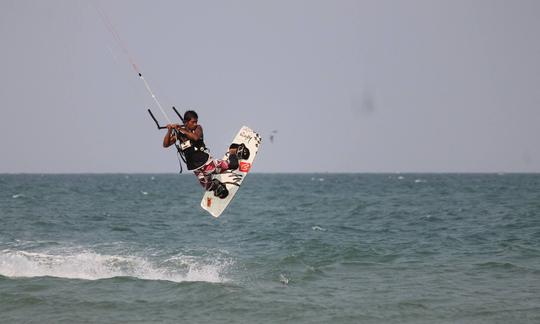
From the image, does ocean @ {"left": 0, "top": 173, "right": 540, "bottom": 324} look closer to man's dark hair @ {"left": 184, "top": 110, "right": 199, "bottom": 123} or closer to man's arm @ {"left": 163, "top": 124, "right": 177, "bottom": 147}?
man's arm @ {"left": 163, "top": 124, "right": 177, "bottom": 147}

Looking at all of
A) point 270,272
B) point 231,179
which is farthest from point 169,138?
point 270,272

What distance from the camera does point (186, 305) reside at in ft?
45.7

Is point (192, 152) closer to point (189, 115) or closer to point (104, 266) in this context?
point (189, 115)

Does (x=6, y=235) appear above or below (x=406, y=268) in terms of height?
above

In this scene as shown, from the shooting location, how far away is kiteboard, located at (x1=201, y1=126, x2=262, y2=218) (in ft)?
49.6

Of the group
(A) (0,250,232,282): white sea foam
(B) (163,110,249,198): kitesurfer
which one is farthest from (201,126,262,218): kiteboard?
(A) (0,250,232,282): white sea foam

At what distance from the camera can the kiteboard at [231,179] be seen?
49.6 feet

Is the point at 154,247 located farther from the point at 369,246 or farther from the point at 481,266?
the point at 481,266

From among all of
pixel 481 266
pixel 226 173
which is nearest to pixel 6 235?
pixel 226 173

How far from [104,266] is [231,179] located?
17.2 ft

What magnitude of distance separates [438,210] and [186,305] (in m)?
27.0

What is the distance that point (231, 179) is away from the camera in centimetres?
1527

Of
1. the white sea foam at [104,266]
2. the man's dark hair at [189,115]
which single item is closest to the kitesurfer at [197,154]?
the man's dark hair at [189,115]

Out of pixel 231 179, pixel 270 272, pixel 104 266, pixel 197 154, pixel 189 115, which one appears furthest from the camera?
pixel 104 266
